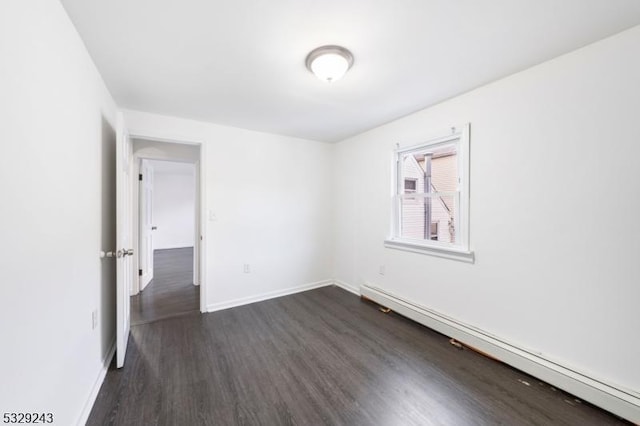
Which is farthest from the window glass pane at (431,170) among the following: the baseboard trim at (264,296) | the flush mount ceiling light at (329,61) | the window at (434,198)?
the baseboard trim at (264,296)

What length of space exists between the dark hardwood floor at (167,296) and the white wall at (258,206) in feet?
1.62

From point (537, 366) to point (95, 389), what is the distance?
3128mm

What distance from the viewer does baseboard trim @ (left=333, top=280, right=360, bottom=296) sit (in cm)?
371

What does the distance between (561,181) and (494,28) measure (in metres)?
1.15

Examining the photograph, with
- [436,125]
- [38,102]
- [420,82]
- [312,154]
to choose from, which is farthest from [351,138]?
[38,102]

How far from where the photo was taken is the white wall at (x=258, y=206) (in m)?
3.13

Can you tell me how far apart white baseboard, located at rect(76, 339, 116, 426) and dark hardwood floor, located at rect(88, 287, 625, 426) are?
1.6 inches

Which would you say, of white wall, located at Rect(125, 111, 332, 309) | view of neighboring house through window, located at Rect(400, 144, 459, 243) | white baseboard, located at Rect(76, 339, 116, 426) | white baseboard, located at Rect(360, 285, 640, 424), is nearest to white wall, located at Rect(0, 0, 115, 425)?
white baseboard, located at Rect(76, 339, 116, 426)

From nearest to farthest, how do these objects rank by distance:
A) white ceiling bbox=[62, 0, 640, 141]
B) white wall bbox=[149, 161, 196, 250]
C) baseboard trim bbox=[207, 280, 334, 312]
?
white ceiling bbox=[62, 0, 640, 141], baseboard trim bbox=[207, 280, 334, 312], white wall bbox=[149, 161, 196, 250]

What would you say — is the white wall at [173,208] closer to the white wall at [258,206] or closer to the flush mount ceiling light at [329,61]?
the white wall at [258,206]

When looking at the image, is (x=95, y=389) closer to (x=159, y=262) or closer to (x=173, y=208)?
(x=159, y=262)

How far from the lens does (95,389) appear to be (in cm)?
173

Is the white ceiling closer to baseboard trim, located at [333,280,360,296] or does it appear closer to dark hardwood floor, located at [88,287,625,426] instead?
dark hardwood floor, located at [88,287,625,426]

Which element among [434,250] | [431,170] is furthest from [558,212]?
[431,170]
